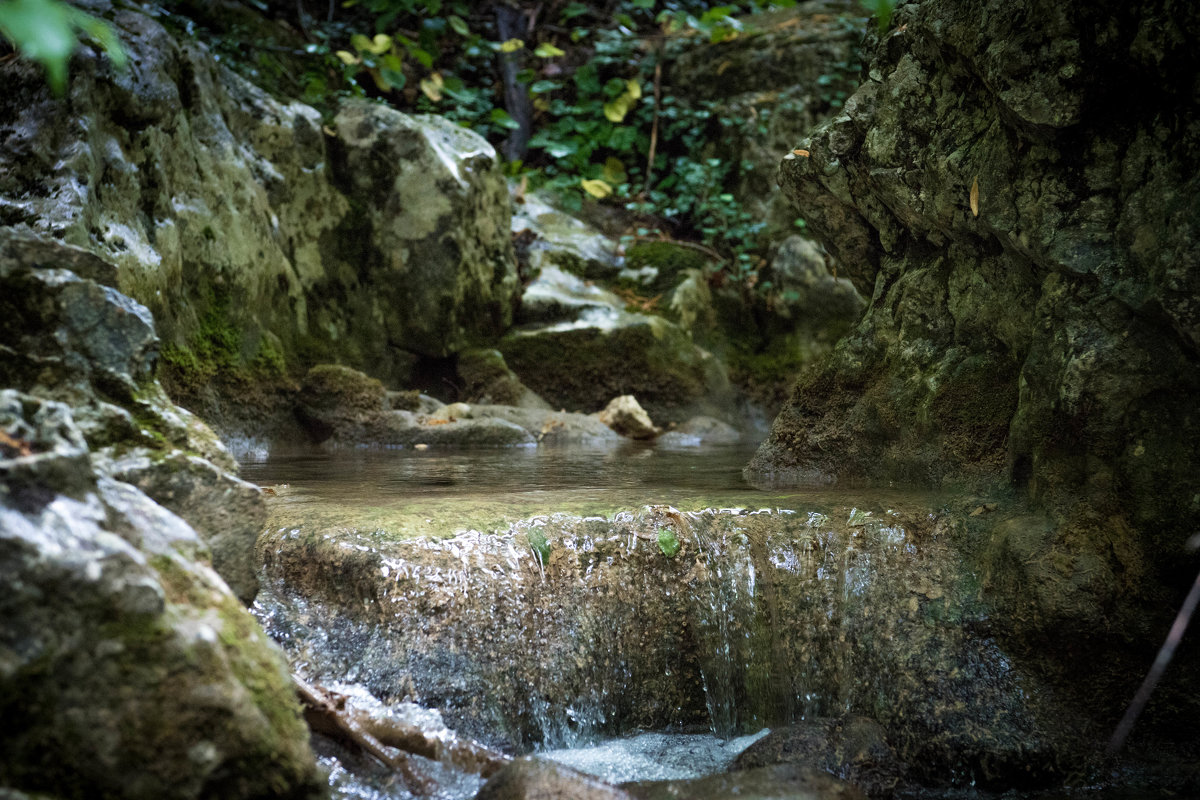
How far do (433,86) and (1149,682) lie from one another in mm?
9520

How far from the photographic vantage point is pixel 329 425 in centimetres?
621

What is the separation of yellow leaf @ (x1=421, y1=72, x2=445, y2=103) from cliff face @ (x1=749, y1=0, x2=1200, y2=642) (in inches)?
282

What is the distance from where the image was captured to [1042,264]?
2678 mm

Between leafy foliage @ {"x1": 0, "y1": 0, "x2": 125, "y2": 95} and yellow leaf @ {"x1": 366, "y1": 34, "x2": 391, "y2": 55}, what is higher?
yellow leaf @ {"x1": 366, "y1": 34, "x2": 391, "y2": 55}

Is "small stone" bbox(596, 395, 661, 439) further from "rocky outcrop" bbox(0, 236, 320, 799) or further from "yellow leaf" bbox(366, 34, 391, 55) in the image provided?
"rocky outcrop" bbox(0, 236, 320, 799)

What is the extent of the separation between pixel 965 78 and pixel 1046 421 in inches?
55.4

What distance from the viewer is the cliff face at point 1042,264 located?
229 centimetres

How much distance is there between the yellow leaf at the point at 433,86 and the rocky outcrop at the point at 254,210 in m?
1.93

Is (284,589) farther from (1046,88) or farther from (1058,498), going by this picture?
(1046,88)

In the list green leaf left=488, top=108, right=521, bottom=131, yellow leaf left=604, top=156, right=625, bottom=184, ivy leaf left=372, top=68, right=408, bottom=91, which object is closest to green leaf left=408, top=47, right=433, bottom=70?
ivy leaf left=372, top=68, right=408, bottom=91

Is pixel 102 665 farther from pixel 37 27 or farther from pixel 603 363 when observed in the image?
pixel 603 363

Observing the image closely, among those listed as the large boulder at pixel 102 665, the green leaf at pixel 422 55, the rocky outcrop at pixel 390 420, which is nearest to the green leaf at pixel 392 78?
the green leaf at pixel 422 55

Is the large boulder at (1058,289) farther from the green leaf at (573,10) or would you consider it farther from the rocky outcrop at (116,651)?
the green leaf at (573,10)

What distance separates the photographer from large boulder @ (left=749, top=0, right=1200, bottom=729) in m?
2.29
